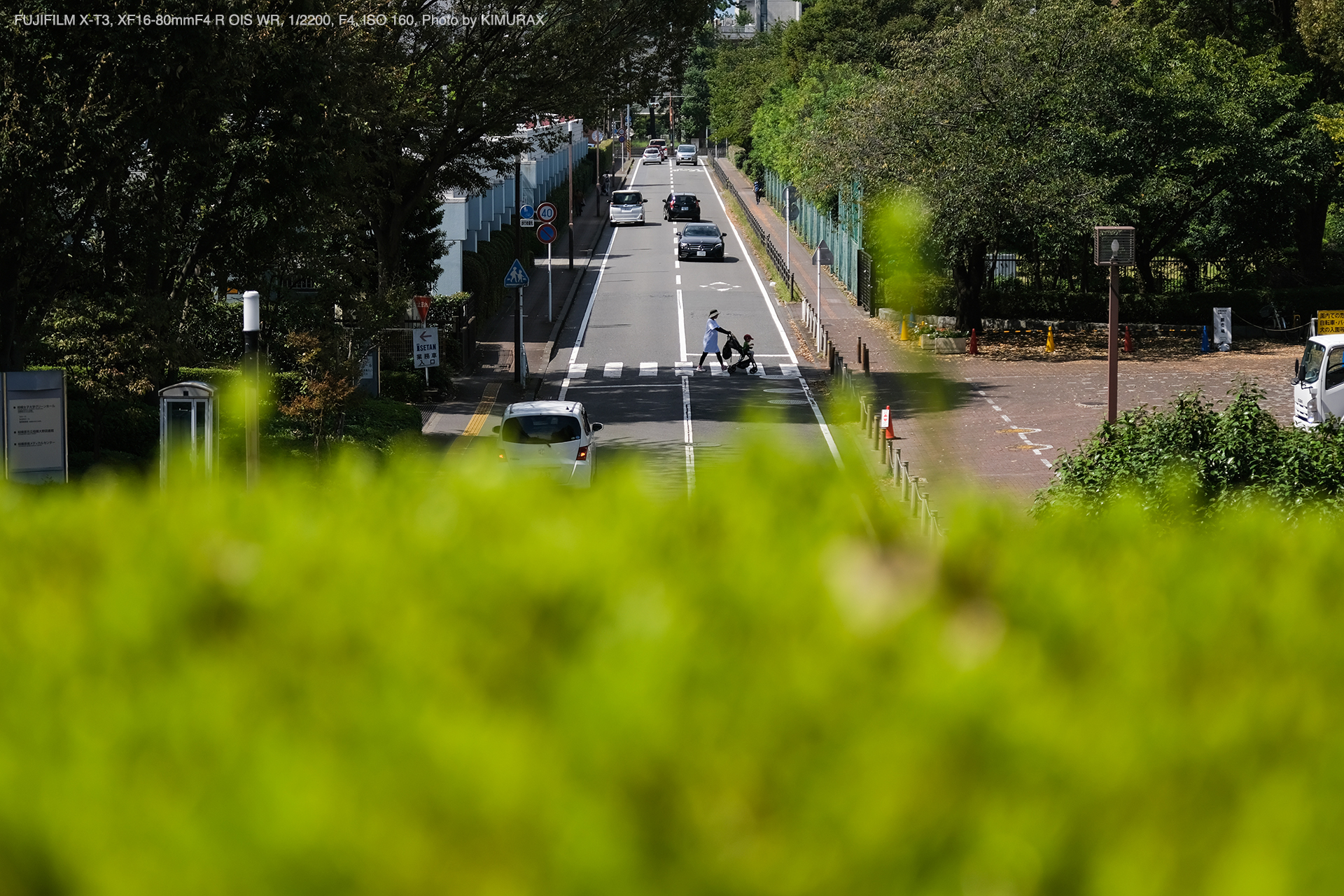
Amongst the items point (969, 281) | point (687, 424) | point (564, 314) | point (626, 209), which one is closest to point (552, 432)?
point (687, 424)

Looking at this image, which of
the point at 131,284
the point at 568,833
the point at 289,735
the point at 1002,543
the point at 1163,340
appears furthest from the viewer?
the point at 1163,340

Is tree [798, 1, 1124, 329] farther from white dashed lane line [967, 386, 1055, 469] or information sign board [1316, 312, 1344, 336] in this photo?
information sign board [1316, 312, 1344, 336]

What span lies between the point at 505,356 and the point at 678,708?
35671 millimetres

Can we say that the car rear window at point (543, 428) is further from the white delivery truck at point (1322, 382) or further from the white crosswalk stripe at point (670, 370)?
the white crosswalk stripe at point (670, 370)

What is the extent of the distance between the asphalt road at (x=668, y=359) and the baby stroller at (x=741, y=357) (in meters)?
0.36

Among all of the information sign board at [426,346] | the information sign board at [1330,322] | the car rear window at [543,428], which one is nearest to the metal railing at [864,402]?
the car rear window at [543,428]

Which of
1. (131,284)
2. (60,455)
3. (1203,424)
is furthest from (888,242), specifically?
(131,284)

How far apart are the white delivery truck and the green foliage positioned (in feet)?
34.8

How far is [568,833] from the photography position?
1970 millimetres

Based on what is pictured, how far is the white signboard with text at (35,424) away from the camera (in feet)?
50.4

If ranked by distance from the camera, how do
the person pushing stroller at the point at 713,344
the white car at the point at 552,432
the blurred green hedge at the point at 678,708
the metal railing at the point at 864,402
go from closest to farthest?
the blurred green hedge at the point at 678,708 < the metal railing at the point at 864,402 < the white car at the point at 552,432 < the person pushing stroller at the point at 713,344

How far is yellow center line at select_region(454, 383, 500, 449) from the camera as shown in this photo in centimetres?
2656

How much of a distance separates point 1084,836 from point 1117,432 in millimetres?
12012

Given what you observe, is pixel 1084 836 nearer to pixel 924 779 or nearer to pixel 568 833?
pixel 924 779
